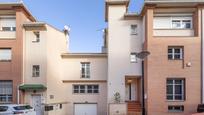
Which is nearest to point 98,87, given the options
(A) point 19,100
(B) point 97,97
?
(B) point 97,97

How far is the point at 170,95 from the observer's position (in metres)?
31.6

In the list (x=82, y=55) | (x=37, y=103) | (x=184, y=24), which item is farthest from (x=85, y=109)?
(x=184, y=24)

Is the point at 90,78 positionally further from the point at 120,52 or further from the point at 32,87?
the point at 32,87

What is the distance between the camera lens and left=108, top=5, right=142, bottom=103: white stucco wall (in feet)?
112

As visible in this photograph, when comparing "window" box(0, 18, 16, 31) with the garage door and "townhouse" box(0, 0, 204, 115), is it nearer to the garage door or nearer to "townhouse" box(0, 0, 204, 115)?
"townhouse" box(0, 0, 204, 115)

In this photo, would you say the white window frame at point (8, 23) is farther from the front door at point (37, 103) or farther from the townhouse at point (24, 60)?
the front door at point (37, 103)

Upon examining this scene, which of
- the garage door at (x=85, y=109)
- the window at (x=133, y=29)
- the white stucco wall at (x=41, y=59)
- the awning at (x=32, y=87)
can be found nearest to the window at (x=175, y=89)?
the window at (x=133, y=29)

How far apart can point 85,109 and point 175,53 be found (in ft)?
37.4

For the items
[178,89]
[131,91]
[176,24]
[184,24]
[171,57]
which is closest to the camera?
[178,89]

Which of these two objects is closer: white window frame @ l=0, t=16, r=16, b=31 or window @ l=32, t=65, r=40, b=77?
window @ l=32, t=65, r=40, b=77

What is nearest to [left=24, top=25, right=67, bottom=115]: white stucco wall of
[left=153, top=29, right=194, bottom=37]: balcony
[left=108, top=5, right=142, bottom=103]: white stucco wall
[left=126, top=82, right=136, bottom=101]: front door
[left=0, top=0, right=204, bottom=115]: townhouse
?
[left=0, top=0, right=204, bottom=115]: townhouse

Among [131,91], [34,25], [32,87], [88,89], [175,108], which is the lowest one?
[175,108]

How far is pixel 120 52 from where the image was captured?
3422cm

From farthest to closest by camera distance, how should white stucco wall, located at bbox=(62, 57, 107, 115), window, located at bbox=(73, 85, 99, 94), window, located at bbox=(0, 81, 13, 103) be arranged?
window, located at bbox=(73, 85, 99, 94) → white stucco wall, located at bbox=(62, 57, 107, 115) → window, located at bbox=(0, 81, 13, 103)
